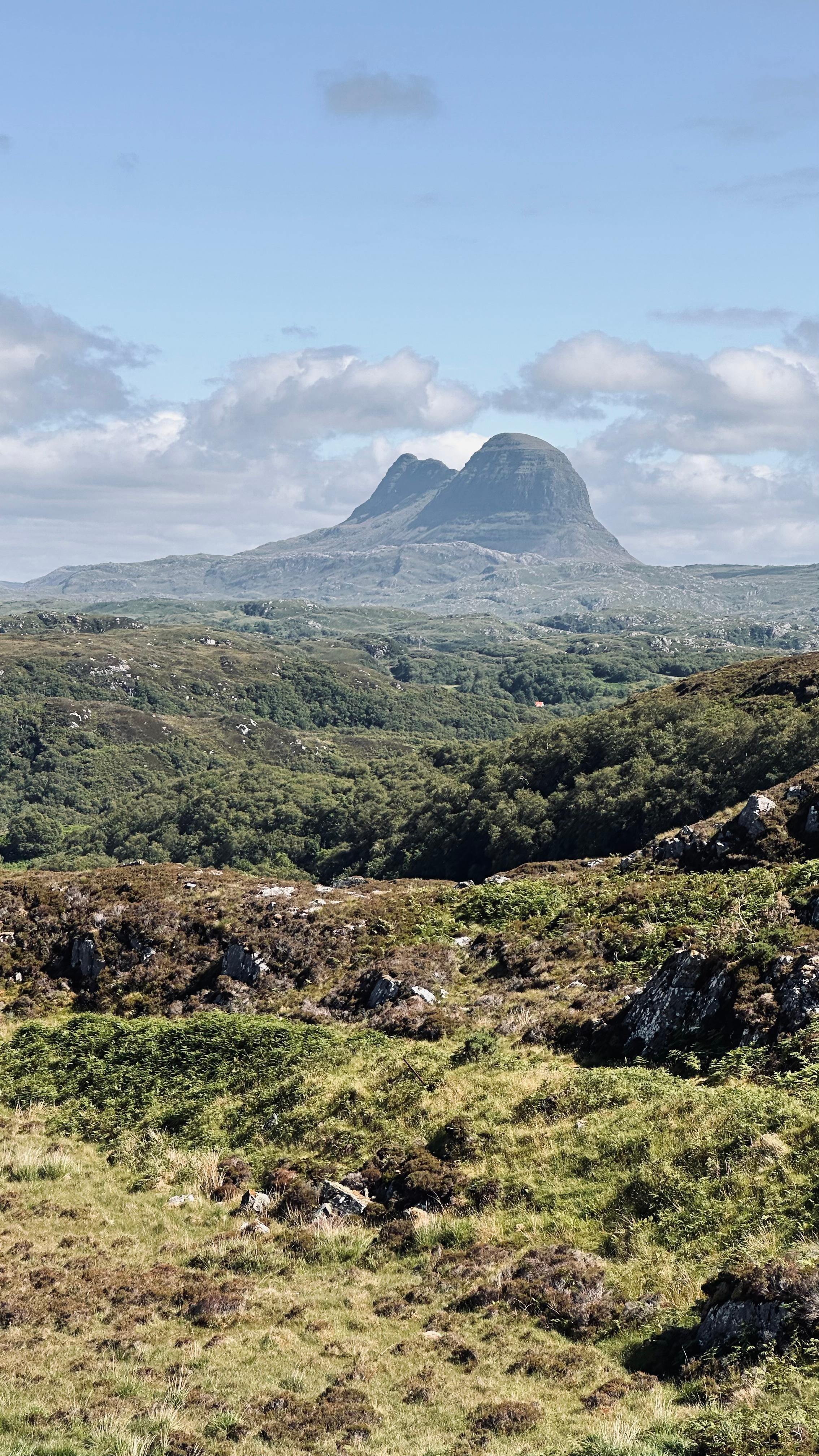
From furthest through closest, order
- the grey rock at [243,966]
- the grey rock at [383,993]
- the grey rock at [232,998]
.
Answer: the grey rock at [243,966] → the grey rock at [232,998] → the grey rock at [383,993]

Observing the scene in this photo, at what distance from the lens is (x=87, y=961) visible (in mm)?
42000

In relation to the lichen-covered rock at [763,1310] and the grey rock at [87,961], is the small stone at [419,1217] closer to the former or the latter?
the lichen-covered rock at [763,1310]

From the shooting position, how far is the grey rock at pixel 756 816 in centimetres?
4031

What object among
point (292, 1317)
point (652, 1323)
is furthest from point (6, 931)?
point (652, 1323)

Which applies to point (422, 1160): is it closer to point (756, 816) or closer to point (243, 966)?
point (243, 966)

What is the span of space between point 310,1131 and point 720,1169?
1166 centimetres

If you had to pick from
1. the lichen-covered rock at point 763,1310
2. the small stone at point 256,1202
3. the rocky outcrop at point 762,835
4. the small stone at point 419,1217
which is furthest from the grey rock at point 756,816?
the lichen-covered rock at point 763,1310

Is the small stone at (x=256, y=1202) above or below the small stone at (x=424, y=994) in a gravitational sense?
below

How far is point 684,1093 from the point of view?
22000mm

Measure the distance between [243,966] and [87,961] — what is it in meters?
7.96

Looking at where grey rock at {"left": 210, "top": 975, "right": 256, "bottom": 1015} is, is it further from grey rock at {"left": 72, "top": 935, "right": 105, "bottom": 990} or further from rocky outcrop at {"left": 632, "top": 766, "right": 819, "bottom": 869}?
rocky outcrop at {"left": 632, "top": 766, "right": 819, "bottom": 869}

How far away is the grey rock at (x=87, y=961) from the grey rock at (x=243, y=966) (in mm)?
6006

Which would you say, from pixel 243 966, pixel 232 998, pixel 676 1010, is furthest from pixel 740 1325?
pixel 243 966

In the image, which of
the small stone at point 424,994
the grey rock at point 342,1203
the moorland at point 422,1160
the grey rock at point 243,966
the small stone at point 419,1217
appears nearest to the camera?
the moorland at point 422,1160
